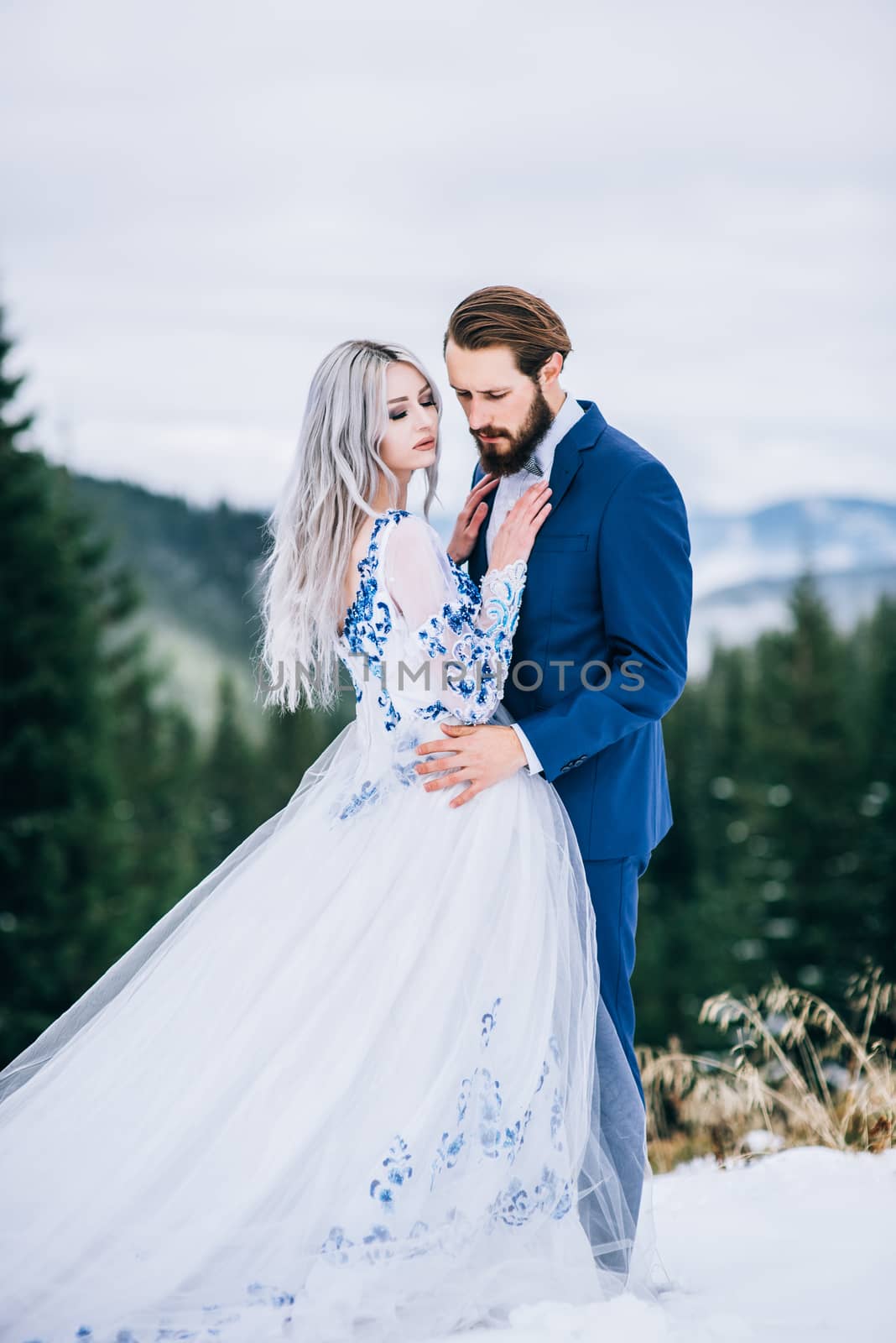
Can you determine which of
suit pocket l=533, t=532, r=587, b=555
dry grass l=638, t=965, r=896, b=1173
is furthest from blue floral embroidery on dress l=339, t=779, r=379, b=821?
dry grass l=638, t=965, r=896, b=1173

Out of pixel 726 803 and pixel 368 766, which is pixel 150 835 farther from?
pixel 368 766

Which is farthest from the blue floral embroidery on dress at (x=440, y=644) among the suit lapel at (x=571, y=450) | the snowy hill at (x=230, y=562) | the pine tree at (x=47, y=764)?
the snowy hill at (x=230, y=562)

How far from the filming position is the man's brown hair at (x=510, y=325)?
3320mm

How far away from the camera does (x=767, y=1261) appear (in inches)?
136

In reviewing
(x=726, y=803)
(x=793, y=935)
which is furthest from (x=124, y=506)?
(x=793, y=935)

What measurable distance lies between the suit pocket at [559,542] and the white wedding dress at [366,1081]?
0.11 metres

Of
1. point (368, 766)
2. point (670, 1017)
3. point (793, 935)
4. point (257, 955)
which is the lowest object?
point (670, 1017)

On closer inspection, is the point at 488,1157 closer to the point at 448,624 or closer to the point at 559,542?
the point at 448,624

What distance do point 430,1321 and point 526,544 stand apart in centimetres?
185

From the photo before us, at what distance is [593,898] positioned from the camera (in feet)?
10.8

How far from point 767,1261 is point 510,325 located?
266 centimetres

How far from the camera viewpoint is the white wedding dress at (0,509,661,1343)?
2732 mm

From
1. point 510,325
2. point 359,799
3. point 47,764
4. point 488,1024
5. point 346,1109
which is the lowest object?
point 346,1109

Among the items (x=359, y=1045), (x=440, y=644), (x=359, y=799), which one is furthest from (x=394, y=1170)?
(x=440, y=644)
